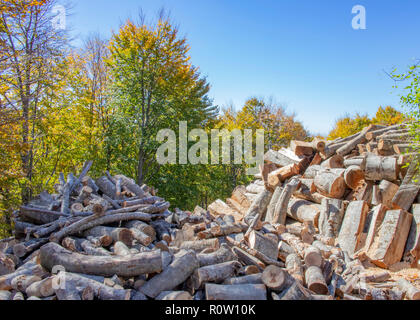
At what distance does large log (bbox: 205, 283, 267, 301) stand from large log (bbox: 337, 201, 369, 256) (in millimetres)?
3610

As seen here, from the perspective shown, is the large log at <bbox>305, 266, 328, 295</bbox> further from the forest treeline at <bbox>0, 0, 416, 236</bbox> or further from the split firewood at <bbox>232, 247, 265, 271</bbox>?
the forest treeline at <bbox>0, 0, 416, 236</bbox>

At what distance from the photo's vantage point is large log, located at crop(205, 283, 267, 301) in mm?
2953

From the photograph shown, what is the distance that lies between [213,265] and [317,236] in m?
3.76

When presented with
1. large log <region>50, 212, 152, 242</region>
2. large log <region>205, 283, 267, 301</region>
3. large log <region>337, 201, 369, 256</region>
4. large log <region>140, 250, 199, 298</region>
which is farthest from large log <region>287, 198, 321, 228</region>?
large log <region>140, 250, 199, 298</region>

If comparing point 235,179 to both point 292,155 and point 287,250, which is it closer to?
point 292,155

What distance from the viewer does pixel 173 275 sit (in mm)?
3168

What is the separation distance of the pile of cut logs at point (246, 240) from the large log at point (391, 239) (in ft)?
0.06

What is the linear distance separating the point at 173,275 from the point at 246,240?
1889mm

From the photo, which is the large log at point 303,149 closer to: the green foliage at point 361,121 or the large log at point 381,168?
the large log at point 381,168

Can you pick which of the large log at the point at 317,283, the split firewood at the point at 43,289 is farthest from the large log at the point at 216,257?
the split firewood at the point at 43,289

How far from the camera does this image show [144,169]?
13.6m

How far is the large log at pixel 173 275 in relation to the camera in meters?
3.03

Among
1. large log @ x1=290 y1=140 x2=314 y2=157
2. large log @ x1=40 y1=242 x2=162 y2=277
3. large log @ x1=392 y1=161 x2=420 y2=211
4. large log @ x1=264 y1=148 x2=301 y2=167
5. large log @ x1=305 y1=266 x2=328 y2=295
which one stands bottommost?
large log @ x1=305 y1=266 x2=328 y2=295
